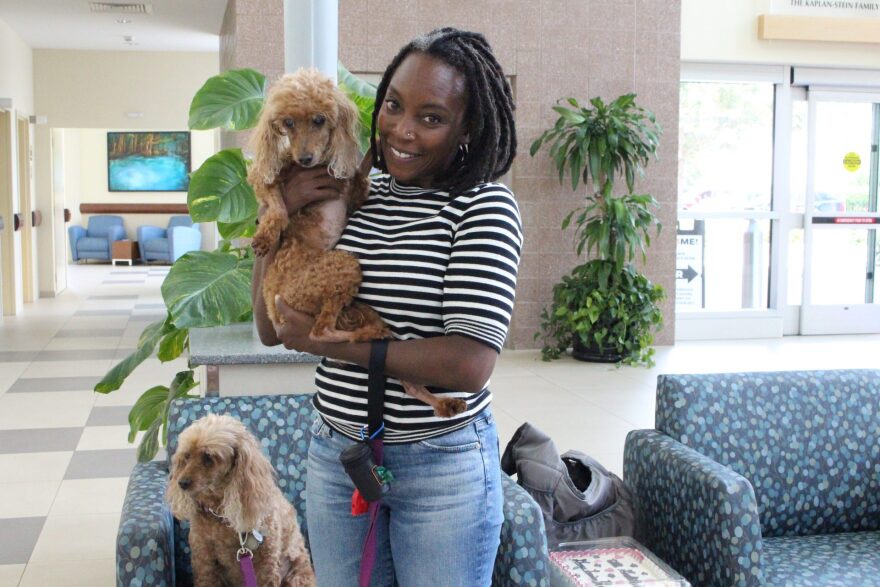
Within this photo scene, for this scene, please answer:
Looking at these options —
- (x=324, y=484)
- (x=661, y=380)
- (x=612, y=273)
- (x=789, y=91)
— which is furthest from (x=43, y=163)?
(x=324, y=484)

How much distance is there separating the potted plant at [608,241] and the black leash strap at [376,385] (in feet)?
19.9

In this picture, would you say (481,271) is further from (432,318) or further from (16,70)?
(16,70)

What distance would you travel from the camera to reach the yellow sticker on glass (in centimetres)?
930

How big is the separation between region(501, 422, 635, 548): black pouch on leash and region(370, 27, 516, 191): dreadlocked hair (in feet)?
4.80

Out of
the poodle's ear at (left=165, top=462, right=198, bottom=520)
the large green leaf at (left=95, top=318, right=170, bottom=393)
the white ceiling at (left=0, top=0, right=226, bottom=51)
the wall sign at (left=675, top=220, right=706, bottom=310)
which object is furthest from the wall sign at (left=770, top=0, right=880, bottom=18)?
the poodle's ear at (left=165, top=462, right=198, bottom=520)

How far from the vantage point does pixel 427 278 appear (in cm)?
135

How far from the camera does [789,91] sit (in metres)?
9.02

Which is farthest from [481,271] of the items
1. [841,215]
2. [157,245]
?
[157,245]

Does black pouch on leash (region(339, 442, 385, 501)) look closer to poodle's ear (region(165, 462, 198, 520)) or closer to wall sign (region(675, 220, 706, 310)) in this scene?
poodle's ear (region(165, 462, 198, 520))

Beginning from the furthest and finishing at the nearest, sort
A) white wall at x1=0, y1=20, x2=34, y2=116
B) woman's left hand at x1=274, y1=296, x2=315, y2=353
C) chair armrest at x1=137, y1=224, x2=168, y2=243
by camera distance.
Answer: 1. chair armrest at x1=137, y1=224, x2=168, y2=243
2. white wall at x1=0, y1=20, x2=34, y2=116
3. woman's left hand at x1=274, y1=296, x2=315, y2=353

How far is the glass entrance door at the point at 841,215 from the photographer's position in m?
9.23

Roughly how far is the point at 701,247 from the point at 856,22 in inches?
101

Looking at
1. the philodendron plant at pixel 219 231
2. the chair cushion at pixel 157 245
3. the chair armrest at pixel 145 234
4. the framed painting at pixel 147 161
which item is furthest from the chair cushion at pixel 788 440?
the framed painting at pixel 147 161

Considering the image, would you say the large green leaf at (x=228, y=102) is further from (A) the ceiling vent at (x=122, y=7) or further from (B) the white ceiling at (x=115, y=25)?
(A) the ceiling vent at (x=122, y=7)
